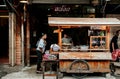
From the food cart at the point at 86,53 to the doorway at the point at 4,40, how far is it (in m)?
4.69

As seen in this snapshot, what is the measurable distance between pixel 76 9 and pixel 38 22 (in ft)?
7.80

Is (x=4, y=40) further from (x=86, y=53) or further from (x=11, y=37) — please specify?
(x=86, y=53)

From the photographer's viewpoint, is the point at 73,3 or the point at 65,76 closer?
the point at 65,76

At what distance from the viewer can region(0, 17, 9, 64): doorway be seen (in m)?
20.5

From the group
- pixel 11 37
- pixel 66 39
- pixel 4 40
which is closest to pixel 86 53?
pixel 66 39

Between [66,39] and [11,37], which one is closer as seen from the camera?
[66,39]

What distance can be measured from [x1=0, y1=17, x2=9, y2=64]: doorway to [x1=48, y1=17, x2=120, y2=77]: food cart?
4.69m

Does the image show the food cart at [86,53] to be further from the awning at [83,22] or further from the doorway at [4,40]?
the doorway at [4,40]

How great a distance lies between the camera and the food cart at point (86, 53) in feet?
53.2

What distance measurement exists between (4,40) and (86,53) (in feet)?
22.7

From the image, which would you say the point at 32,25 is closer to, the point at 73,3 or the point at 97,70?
the point at 73,3

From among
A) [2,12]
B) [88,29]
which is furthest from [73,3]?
[2,12]

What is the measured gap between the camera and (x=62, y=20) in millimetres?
16875

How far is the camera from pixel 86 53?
1647 cm
